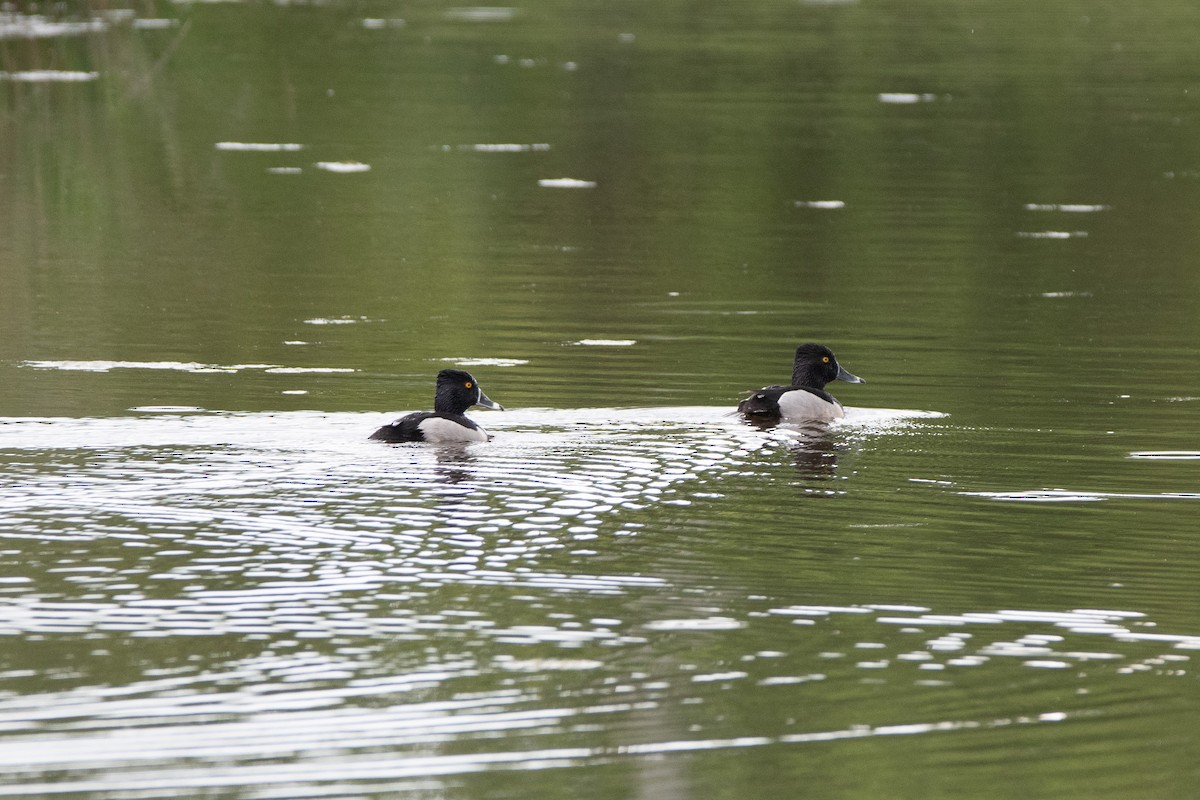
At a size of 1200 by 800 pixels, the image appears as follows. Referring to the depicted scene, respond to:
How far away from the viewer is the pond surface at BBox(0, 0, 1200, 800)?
24.9 ft

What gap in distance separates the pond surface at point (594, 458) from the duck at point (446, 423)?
0.19 m

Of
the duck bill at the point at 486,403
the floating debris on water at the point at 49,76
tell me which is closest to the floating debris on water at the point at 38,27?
the floating debris on water at the point at 49,76

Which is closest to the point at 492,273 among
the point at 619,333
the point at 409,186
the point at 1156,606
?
the point at 619,333

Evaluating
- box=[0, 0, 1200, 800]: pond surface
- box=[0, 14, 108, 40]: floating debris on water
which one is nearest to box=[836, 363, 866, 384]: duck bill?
box=[0, 0, 1200, 800]: pond surface

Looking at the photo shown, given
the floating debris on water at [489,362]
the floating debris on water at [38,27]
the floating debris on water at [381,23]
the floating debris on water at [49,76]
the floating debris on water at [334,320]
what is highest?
the floating debris on water at [381,23]

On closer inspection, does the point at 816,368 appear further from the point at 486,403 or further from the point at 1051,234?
the point at 1051,234

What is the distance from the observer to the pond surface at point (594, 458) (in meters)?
7.58

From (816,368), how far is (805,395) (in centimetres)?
51

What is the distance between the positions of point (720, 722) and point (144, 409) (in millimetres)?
6692

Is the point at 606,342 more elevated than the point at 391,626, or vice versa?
the point at 606,342

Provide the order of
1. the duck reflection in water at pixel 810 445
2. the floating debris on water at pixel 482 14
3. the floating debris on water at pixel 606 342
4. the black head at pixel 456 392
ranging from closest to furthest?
the duck reflection in water at pixel 810 445 < the black head at pixel 456 392 < the floating debris on water at pixel 606 342 < the floating debris on water at pixel 482 14

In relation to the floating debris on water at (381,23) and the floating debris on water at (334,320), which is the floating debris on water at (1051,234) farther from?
the floating debris on water at (381,23)

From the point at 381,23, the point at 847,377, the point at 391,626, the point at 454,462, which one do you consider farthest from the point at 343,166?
the point at 381,23

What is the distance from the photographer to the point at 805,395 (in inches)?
562
